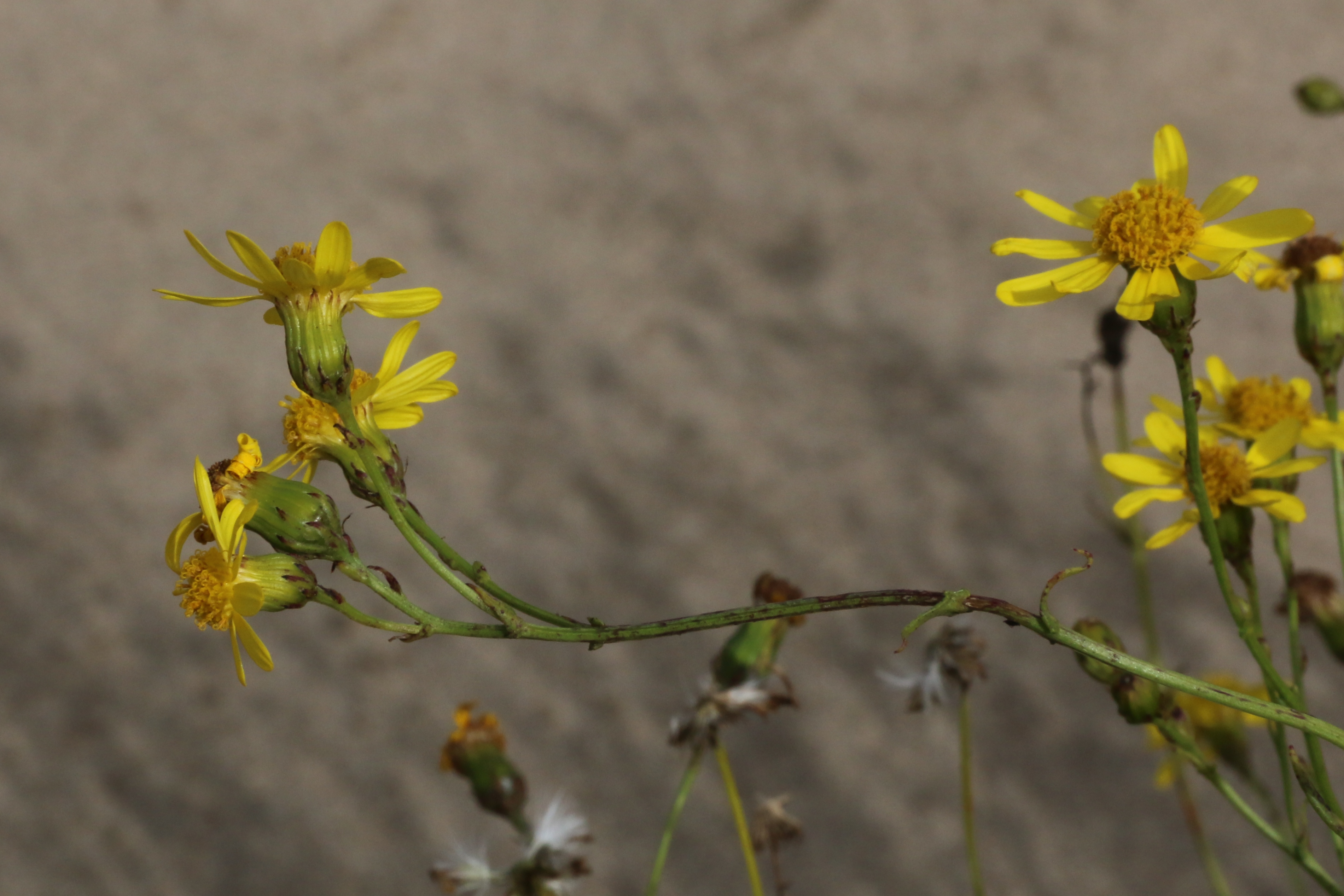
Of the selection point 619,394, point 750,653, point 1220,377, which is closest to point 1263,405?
point 1220,377

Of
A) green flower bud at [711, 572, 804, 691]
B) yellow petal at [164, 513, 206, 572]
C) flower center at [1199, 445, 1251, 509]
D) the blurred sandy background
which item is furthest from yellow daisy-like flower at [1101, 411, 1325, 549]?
the blurred sandy background

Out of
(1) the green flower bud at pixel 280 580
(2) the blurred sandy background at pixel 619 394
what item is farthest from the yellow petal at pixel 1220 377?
(2) the blurred sandy background at pixel 619 394

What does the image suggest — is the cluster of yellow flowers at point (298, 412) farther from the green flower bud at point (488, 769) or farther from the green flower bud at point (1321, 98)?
the green flower bud at point (1321, 98)

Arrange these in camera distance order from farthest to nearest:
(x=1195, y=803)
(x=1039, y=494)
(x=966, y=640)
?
(x=1039, y=494), (x=1195, y=803), (x=966, y=640)

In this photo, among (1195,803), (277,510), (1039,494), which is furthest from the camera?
(1039,494)

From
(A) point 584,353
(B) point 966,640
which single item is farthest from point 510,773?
(A) point 584,353

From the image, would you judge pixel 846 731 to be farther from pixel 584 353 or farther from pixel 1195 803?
pixel 584 353

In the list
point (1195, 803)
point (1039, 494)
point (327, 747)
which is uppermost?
point (1039, 494)
